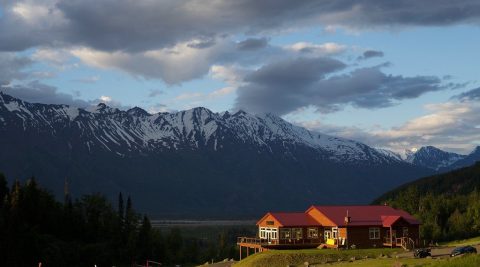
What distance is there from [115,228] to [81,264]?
52.7 ft

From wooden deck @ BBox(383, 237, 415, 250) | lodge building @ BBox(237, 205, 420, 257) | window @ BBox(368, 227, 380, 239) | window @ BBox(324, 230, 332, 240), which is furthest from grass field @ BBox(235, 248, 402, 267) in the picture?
window @ BBox(324, 230, 332, 240)

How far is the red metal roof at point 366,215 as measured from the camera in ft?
317

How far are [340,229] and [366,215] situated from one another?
5417 millimetres

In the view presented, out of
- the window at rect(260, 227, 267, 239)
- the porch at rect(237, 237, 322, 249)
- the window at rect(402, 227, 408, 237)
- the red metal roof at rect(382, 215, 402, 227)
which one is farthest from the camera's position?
the window at rect(260, 227, 267, 239)

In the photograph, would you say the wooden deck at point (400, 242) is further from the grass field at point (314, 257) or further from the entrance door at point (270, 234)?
the entrance door at point (270, 234)

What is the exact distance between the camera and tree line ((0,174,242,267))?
113 m

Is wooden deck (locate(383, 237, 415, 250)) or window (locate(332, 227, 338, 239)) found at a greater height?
window (locate(332, 227, 338, 239))

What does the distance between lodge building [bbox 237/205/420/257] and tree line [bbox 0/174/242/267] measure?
124 ft

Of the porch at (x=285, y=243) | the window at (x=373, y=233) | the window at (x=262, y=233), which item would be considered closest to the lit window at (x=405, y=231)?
the window at (x=373, y=233)

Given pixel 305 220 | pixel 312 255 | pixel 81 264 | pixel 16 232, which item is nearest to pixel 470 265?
pixel 312 255

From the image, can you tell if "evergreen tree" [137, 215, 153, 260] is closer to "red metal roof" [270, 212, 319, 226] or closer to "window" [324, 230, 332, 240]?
"red metal roof" [270, 212, 319, 226]

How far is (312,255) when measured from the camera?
8494cm

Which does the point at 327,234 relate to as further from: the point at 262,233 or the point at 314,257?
the point at 314,257

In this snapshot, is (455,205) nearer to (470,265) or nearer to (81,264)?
(81,264)
